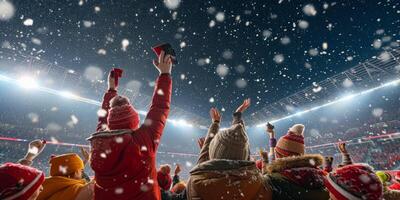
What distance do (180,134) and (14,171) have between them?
98.3 ft

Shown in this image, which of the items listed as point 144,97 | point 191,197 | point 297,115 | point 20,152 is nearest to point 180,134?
→ point 144,97

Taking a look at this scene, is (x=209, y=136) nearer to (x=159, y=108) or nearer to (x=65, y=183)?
(x=159, y=108)

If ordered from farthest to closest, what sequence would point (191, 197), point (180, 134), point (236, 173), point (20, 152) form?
point (180, 134) < point (20, 152) < point (191, 197) < point (236, 173)

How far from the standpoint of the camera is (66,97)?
20.6m

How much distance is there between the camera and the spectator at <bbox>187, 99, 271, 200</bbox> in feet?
5.58

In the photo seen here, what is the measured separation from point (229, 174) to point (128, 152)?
27.6 inches

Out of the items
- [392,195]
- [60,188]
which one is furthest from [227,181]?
[392,195]

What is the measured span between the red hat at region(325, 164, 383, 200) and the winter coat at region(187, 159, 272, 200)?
50 cm

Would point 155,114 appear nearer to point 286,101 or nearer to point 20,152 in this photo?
point 20,152

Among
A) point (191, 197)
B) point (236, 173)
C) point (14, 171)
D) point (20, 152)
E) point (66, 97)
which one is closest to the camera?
point (14, 171)

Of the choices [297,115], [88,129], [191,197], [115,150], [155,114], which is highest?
[297,115]

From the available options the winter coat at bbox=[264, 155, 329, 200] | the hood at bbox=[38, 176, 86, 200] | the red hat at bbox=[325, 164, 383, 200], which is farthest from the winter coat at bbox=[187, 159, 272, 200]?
the hood at bbox=[38, 176, 86, 200]

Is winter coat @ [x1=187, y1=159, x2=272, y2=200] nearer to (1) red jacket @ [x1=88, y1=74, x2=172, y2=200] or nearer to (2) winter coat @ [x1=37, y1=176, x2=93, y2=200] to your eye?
(1) red jacket @ [x1=88, y1=74, x2=172, y2=200]

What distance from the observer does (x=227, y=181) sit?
1696mm
